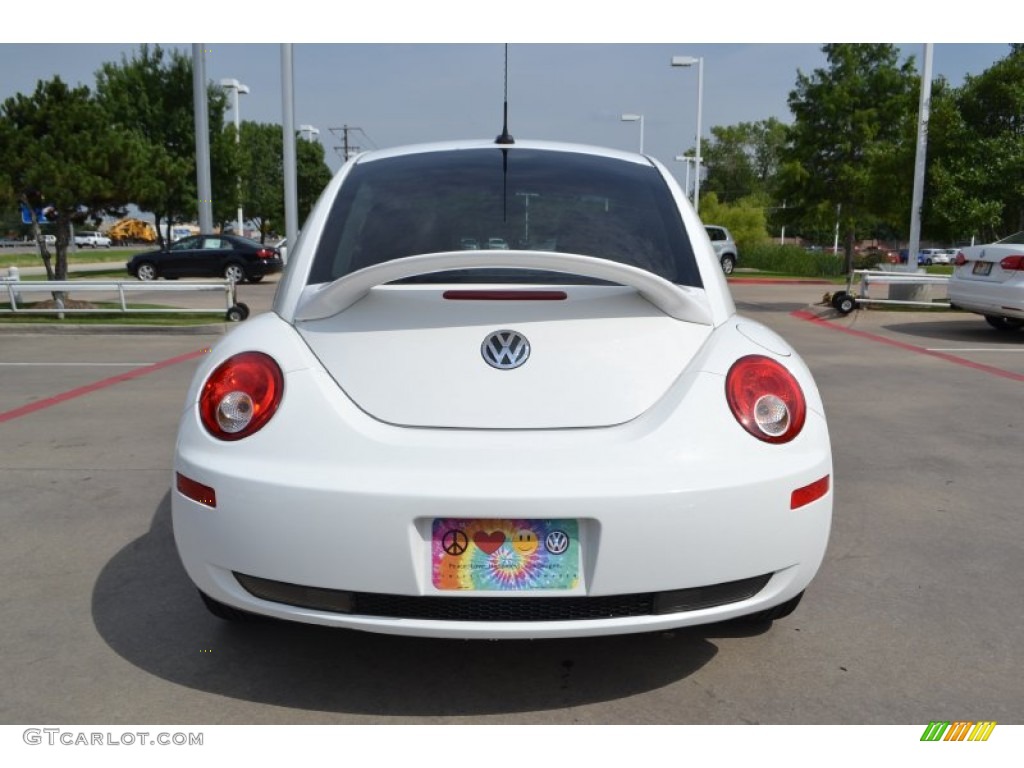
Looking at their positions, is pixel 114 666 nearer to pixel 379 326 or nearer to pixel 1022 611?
pixel 379 326

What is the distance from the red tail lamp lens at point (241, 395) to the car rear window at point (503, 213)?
1.74ft

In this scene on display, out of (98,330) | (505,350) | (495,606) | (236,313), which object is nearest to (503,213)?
(505,350)

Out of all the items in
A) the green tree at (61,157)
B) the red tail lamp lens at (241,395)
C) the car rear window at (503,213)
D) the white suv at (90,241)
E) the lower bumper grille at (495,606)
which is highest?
the green tree at (61,157)

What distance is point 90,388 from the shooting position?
8102 mm

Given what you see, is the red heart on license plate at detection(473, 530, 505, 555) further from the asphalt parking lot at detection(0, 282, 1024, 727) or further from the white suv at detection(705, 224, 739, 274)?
the white suv at detection(705, 224, 739, 274)

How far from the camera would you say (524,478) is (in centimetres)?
224

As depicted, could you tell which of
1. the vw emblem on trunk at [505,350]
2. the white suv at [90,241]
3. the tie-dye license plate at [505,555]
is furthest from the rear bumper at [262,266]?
the white suv at [90,241]

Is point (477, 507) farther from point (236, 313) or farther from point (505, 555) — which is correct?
point (236, 313)

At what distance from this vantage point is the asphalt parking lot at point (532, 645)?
2.57 m

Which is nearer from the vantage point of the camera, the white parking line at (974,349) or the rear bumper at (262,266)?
the white parking line at (974,349)

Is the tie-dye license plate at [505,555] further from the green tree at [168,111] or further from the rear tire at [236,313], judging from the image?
the green tree at [168,111]

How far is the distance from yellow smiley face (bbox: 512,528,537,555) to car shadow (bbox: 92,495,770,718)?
573 mm

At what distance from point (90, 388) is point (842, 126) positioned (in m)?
31.9

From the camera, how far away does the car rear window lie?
307 cm
